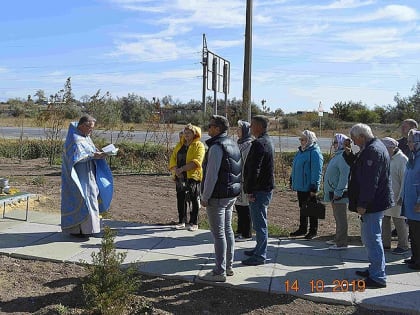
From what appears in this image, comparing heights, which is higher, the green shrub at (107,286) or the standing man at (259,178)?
the standing man at (259,178)

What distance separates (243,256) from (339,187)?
160cm

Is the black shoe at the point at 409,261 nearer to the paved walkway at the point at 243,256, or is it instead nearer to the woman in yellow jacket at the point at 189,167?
the paved walkway at the point at 243,256

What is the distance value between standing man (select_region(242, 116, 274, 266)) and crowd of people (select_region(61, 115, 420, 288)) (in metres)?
0.01

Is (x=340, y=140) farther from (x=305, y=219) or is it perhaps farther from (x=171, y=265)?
(x=171, y=265)

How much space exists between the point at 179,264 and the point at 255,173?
1.45 m

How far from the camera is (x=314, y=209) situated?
6762 mm

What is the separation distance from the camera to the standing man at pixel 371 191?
16.0 feet

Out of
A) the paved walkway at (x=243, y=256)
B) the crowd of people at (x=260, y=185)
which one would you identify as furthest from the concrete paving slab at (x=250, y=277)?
the crowd of people at (x=260, y=185)

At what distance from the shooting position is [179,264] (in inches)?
223

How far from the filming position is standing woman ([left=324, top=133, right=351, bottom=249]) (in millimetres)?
6270

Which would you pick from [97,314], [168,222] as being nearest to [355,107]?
[168,222]

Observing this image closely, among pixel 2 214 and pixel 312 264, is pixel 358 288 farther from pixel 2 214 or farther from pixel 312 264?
pixel 2 214
